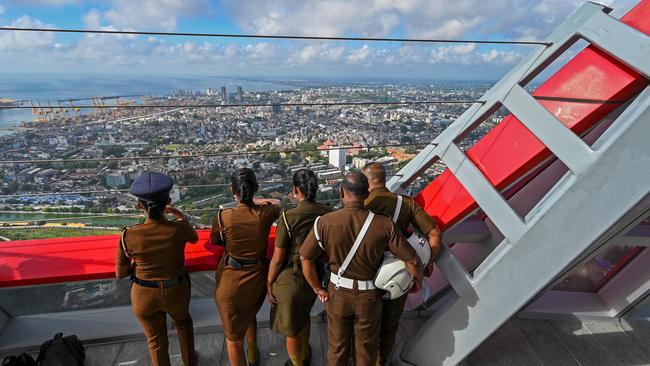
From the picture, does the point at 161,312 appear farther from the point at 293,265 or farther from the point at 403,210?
the point at 403,210

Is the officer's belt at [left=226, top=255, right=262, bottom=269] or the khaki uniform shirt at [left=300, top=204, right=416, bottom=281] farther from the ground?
the khaki uniform shirt at [left=300, top=204, right=416, bottom=281]

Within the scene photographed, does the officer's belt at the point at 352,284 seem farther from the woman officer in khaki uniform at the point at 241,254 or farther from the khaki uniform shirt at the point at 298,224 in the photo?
the woman officer in khaki uniform at the point at 241,254

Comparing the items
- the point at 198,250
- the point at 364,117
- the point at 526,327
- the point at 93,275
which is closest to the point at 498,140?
the point at 526,327

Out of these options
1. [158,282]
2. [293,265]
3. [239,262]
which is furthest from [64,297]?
[293,265]

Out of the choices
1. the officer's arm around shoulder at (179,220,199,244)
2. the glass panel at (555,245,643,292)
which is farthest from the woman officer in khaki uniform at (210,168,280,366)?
the glass panel at (555,245,643,292)

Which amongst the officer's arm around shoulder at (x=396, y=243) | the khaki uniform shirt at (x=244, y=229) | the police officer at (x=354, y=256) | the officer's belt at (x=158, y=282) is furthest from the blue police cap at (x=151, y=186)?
the officer's arm around shoulder at (x=396, y=243)

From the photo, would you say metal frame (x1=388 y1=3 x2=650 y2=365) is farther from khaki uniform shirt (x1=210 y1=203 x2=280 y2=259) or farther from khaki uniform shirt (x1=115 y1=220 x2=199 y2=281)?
khaki uniform shirt (x1=115 y1=220 x2=199 y2=281)
